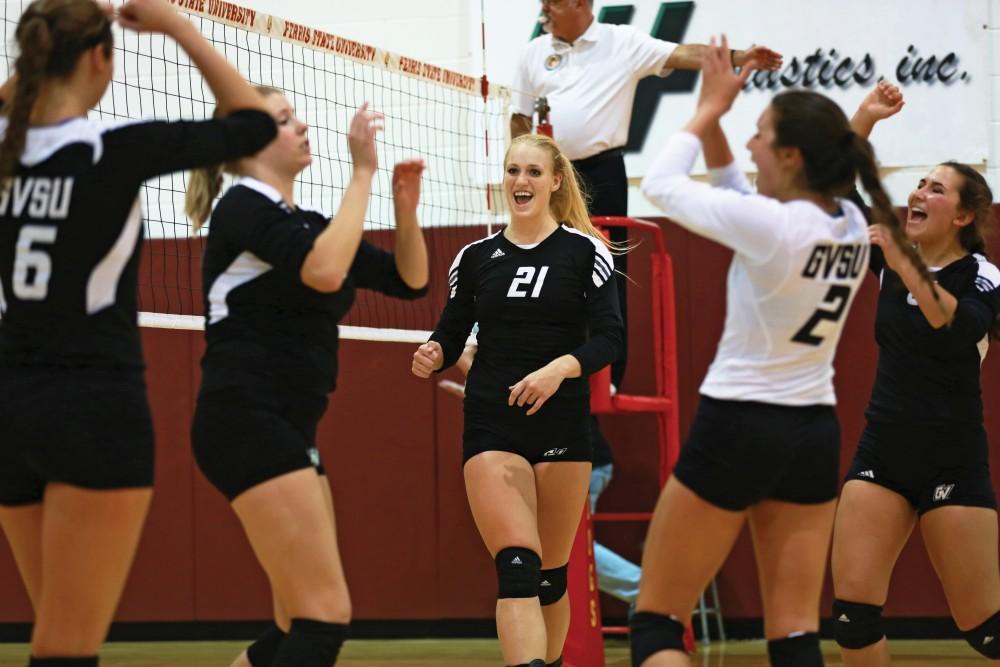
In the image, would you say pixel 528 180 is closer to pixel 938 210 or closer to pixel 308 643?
pixel 938 210

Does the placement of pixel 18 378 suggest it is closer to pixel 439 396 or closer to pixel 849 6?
pixel 439 396

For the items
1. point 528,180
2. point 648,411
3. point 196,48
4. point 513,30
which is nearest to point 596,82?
point 513,30

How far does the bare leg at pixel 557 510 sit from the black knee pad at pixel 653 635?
1.28m

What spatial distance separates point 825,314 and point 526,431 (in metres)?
1.57

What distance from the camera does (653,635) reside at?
320 centimetres

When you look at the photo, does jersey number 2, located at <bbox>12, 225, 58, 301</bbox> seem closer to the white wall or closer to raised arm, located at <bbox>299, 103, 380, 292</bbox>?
raised arm, located at <bbox>299, 103, 380, 292</bbox>

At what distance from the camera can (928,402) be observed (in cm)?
450

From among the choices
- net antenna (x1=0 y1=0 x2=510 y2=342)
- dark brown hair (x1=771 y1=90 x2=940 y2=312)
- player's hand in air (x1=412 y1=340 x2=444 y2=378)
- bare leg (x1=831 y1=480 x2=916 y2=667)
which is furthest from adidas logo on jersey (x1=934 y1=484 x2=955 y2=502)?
net antenna (x1=0 y1=0 x2=510 y2=342)

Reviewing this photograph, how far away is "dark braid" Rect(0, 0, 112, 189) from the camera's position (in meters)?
2.74

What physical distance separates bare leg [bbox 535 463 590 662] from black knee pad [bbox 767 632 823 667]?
1.38m

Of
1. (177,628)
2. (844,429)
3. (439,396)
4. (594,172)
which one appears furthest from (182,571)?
(844,429)

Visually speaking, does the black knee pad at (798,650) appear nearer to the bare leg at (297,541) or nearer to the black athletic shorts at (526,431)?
the bare leg at (297,541)

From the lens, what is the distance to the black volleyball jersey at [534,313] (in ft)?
14.9

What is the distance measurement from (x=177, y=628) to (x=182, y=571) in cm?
36
